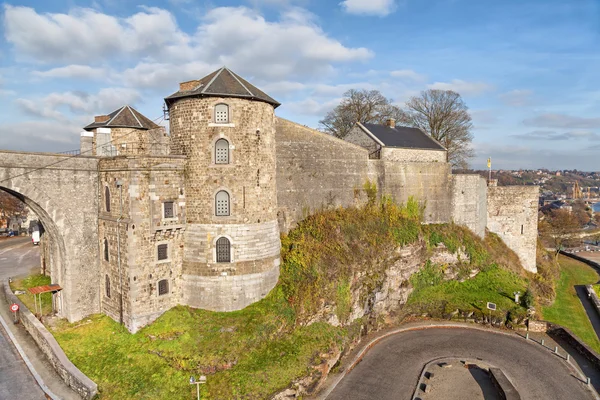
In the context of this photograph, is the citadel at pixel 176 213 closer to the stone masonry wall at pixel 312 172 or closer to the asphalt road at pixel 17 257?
the stone masonry wall at pixel 312 172

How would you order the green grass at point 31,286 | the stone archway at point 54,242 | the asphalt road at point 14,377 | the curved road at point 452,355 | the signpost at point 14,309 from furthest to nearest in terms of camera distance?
the green grass at point 31,286 < the signpost at point 14,309 < the stone archway at point 54,242 < the curved road at point 452,355 < the asphalt road at point 14,377

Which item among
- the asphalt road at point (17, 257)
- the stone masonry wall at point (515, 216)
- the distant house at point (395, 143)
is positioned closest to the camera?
the distant house at point (395, 143)

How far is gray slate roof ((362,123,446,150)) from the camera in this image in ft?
97.9

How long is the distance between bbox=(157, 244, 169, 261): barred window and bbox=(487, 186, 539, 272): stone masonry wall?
93.4 feet

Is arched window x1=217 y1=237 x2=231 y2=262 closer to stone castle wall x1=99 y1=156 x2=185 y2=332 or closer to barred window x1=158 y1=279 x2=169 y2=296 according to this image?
stone castle wall x1=99 y1=156 x2=185 y2=332

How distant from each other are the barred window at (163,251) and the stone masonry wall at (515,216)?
28.5 m

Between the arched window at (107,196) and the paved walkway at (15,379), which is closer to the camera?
the paved walkway at (15,379)

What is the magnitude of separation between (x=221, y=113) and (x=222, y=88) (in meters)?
1.20

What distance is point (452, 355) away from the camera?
20500 millimetres

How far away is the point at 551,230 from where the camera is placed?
51.2 m

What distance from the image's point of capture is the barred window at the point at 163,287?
18.3 metres

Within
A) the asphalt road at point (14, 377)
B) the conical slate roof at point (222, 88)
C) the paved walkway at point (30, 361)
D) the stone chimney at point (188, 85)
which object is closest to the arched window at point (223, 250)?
the conical slate roof at point (222, 88)

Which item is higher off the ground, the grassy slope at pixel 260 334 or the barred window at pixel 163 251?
the barred window at pixel 163 251

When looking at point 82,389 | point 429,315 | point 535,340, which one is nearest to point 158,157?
point 82,389
